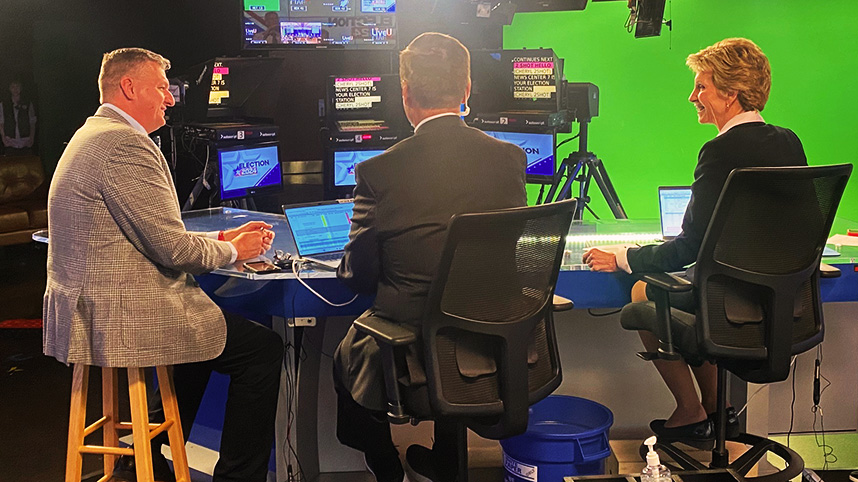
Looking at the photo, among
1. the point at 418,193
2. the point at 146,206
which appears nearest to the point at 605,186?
the point at 418,193

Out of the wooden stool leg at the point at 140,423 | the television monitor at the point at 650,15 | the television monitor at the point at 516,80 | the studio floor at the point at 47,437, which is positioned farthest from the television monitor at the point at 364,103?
the wooden stool leg at the point at 140,423

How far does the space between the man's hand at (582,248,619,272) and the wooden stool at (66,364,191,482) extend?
1356 millimetres

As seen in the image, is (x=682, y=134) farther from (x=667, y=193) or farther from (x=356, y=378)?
(x=356, y=378)

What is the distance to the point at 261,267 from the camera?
8.87ft

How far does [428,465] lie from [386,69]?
4.34 m

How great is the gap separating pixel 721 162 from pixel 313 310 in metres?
1.29

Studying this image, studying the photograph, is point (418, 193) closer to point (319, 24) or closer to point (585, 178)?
point (585, 178)

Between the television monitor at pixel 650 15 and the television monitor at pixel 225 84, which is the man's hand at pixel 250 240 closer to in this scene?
the television monitor at pixel 650 15

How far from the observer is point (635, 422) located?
3.34m

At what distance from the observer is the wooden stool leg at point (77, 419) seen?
2.61 metres

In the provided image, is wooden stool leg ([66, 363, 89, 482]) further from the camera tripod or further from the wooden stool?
the camera tripod

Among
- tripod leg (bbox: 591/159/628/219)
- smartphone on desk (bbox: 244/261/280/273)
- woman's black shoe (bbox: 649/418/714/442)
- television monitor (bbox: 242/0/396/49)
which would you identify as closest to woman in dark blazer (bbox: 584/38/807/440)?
woman's black shoe (bbox: 649/418/714/442)

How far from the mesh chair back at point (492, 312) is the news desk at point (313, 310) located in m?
0.64

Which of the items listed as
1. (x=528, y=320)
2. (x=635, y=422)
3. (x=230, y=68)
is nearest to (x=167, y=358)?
(x=528, y=320)
